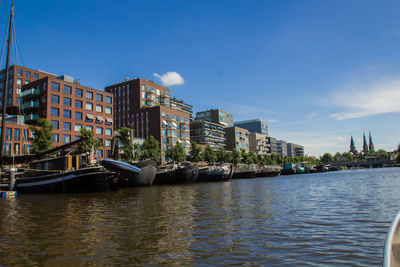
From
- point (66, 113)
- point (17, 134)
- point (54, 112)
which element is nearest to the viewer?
point (17, 134)

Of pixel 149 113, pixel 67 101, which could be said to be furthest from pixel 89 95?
pixel 149 113

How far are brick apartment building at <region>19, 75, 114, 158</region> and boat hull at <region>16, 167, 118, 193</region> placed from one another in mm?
40847

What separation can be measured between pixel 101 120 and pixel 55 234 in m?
80.0

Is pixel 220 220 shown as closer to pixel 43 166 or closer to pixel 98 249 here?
pixel 98 249

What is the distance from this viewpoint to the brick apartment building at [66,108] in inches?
2987

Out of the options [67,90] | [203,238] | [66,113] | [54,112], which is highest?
[67,90]

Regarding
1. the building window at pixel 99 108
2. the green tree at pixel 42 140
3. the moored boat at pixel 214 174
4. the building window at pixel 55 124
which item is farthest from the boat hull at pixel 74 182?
the building window at pixel 99 108

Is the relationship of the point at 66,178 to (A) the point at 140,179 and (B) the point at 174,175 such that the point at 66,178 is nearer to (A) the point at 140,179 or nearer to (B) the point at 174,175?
(A) the point at 140,179

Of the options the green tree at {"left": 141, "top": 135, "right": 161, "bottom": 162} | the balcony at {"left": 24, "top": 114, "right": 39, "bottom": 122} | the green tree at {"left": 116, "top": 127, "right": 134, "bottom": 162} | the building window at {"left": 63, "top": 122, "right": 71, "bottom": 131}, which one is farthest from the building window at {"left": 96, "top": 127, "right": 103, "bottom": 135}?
the balcony at {"left": 24, "top": 114, "right": 39, "bottom": 122}

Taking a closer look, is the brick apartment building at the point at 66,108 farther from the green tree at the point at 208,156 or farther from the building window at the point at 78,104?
A: the green tree at the point at 208,156

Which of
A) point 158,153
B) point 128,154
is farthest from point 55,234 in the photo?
point 158,153

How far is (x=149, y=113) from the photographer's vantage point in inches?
4336

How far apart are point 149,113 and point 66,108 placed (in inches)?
1379

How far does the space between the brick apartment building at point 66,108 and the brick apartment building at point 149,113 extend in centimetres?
2061
